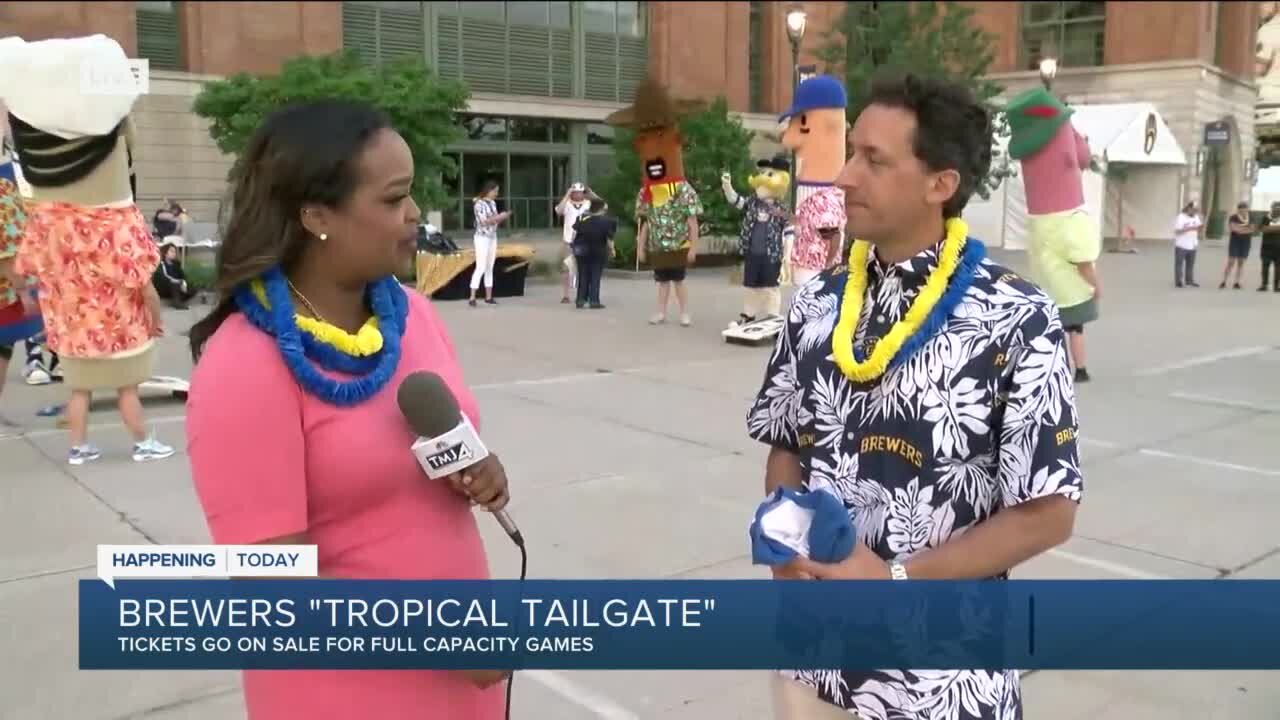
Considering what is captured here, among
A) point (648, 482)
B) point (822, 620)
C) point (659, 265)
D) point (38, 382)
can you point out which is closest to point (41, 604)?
point (648, 482)

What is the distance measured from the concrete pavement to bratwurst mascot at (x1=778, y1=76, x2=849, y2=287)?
1.16 meters

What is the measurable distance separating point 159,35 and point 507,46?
8.88 metres

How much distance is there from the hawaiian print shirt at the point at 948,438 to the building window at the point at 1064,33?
134 ft

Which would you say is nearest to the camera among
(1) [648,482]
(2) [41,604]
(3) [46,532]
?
(2) [41,604]

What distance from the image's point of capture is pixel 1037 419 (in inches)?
70.6

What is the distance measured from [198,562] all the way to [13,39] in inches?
245

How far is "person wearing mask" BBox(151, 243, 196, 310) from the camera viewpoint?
14867mm

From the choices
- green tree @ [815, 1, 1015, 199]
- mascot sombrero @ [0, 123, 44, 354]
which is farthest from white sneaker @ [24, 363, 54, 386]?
green tree @ [815, 1, 1015, 199]

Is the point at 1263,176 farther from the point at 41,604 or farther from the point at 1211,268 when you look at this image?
the point at 1211,268

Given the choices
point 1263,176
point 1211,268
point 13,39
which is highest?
point 13,39

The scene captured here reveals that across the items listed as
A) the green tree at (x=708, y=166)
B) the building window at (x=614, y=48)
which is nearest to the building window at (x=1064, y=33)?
the building window at (x=614, y=48)

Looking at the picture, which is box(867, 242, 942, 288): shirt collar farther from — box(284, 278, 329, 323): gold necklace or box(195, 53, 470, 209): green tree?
box(195, 53, 470, 209): green tree

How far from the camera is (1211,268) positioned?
24125 millimetres

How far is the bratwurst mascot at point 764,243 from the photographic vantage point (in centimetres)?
1166
